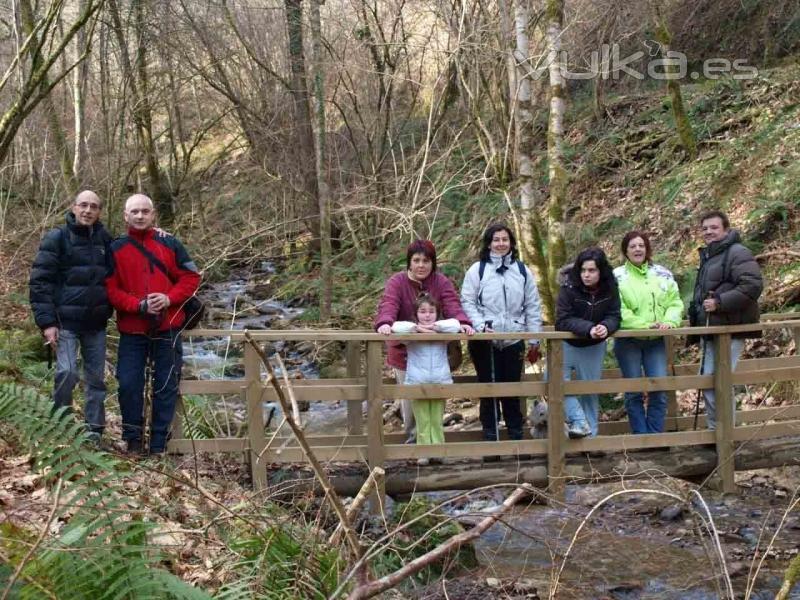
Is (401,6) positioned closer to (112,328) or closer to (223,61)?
(223,61)

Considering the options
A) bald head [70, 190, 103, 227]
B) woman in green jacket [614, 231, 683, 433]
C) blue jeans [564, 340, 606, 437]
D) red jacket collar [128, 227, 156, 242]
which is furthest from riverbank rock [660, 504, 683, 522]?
bald head [70, 190, 103, 227]

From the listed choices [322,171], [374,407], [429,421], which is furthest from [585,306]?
[322,171]

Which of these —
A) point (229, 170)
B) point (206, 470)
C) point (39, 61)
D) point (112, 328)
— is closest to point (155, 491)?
point (206, 470)

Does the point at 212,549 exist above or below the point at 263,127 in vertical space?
below

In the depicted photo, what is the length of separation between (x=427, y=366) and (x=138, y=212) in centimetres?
243

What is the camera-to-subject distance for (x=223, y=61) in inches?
650

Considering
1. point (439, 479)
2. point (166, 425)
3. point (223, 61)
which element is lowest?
point (439, 479)

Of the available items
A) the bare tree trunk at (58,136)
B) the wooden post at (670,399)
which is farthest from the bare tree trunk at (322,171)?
the wooden post at (670,399)

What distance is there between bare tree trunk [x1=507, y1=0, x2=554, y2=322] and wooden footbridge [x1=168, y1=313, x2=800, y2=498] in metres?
4.29

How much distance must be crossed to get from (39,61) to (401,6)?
930 centimetres

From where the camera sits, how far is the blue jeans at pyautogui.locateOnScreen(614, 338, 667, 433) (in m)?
6.87

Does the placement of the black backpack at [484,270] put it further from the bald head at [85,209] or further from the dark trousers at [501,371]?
the bald head at [85,209]

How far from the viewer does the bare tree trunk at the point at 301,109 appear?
637 inches

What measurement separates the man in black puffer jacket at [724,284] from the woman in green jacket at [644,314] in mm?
293
